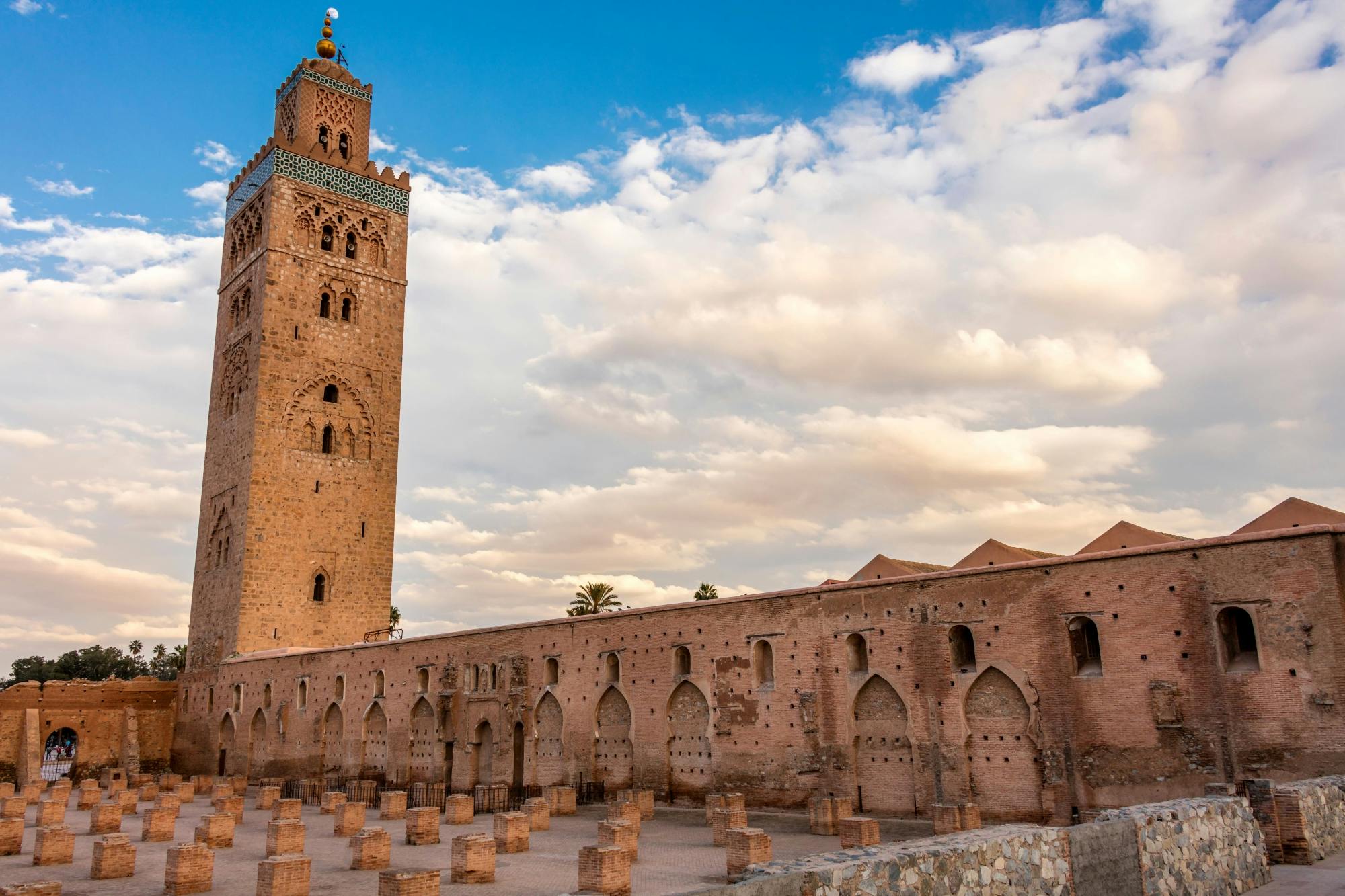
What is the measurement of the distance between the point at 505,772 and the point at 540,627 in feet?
11.2

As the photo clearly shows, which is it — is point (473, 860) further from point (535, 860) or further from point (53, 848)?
point (53, 848)

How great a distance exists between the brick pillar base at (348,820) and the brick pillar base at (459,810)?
1.68m

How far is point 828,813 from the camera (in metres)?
15.2

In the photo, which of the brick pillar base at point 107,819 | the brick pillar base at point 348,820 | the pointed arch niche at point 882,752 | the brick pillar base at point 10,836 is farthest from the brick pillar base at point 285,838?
the pointed arch niche at point 882,752

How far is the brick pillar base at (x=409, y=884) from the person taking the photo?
10.2 metres

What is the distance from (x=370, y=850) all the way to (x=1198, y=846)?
10276 millimetres

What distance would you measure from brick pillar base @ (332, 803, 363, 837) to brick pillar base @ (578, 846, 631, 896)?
7752 mm

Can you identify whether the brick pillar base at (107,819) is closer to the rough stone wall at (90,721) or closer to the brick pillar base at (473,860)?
the brick pillar base at (473,860)

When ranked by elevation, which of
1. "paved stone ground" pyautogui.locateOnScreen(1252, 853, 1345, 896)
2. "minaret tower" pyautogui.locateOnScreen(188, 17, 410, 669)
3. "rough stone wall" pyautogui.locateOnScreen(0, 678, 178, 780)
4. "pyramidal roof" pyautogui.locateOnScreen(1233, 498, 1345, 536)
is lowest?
"paved stone ground" pyautogui.locateOnScreen(1252, 853, 1345, 896)

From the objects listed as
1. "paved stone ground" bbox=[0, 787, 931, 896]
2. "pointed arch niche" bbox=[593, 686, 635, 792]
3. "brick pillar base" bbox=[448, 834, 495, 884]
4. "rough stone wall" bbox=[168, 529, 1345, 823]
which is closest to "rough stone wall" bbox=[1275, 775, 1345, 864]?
"rough stone wall" bbox=[168, 529, 1345, 823]

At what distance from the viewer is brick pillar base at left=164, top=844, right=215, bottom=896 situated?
11.8 meters

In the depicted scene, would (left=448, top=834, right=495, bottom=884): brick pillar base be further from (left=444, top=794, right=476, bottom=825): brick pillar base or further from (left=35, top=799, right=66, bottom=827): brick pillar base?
(left=35, top=799, right=66, bottom=827): brick pillar base

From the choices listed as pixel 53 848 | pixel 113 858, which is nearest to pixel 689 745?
pixel 113 858

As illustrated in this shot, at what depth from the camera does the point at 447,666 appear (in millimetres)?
24312
